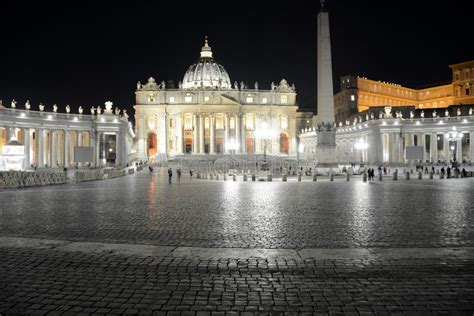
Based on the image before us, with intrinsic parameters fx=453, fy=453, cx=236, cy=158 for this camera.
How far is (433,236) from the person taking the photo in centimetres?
1105

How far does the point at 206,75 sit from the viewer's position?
13450 cm

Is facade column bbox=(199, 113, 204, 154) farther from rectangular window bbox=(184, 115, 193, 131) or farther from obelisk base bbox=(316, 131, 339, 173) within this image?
obelisk base bbox=(316, 131, 339, 173)

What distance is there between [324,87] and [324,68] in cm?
173

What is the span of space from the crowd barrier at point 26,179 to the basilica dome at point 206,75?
9883cm

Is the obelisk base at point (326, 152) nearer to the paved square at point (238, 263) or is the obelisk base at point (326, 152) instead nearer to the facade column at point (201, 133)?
the paved square at point (238, 263)

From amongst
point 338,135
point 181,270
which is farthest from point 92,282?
point 338,135

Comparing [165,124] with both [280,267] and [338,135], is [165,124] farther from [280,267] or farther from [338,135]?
[280,267]

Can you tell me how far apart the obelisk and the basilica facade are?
215 ft

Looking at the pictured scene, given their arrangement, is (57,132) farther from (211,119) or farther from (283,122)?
(283,122)

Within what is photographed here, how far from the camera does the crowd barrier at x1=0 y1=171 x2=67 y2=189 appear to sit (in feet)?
99.7

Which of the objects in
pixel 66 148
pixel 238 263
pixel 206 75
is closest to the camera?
pixel 238 263

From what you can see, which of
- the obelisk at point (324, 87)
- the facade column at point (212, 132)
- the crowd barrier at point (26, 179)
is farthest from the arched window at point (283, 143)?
the crowd barrier at point (26, 179)

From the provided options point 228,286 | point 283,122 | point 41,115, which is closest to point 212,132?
point 283,122

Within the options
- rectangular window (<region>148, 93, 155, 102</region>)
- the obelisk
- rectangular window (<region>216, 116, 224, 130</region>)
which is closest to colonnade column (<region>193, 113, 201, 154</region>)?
rectangular window (<region>216, 116, 224, 130</region>)
